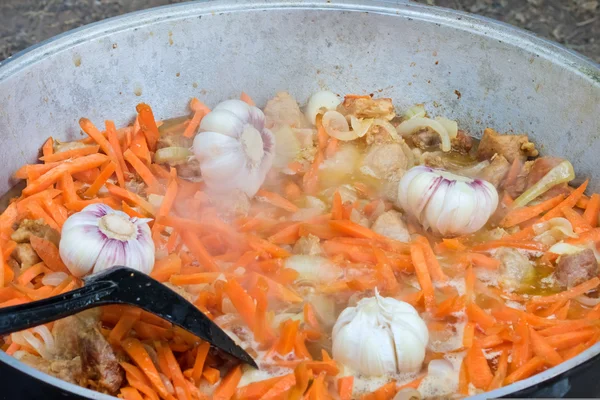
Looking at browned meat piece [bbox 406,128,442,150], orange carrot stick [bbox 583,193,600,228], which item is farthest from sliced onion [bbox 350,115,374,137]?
orange carrot stick [bbox 583,193,600,228]

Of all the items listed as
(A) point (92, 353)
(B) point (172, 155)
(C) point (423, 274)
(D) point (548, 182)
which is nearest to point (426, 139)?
(D) point (548, 182)

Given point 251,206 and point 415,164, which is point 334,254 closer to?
point 251,206

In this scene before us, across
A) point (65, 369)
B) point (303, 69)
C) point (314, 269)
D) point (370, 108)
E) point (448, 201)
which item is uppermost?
point (303, 69)

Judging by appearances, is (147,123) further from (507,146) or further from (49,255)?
(507,146)

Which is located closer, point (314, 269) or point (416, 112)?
point (314, 269)

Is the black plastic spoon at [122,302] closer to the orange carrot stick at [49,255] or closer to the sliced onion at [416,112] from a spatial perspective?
the orange carrot stick at [49,255]

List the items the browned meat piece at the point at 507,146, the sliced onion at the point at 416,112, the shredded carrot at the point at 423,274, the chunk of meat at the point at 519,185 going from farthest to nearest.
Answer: the sliced onion at the point at 416,112
the browned meat piece at the point at 507,146
the chunk of meat at the point at 519,185
the shredded carrot at the point at 423,274

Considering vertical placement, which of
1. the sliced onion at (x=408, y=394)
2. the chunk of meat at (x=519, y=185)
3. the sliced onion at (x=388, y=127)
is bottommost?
the sliced onion at (x=408, y=394)

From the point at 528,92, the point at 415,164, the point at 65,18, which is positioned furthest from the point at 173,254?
the point at 65,18

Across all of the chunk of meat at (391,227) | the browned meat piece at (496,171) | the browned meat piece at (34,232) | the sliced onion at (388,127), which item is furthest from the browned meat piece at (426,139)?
the browned meat piece at (34,232)
